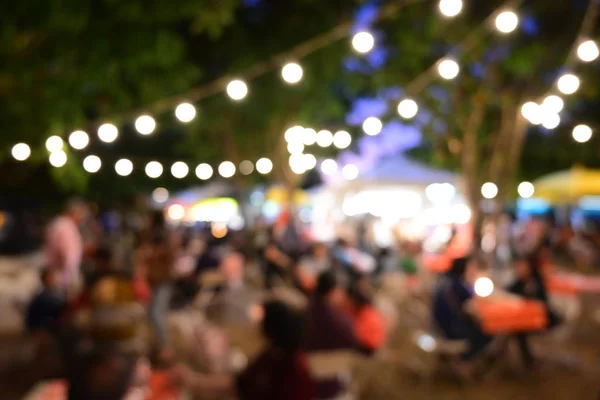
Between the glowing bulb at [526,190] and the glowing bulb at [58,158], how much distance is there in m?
14.1

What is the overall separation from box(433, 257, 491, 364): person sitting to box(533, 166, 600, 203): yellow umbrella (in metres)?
10.9

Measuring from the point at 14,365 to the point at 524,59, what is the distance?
868 centimetres

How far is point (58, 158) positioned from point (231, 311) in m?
2.72

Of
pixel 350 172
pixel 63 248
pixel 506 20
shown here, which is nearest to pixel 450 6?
pixel 506 20

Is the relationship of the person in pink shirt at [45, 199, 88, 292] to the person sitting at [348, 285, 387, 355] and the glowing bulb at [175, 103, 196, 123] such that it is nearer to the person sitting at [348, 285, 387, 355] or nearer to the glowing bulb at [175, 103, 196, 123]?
the glowing bulb at [175, 103, 196, 123]

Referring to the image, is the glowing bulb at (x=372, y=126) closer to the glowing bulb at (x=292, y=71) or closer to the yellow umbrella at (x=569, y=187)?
the glowing bulb at (x=292, y=71)


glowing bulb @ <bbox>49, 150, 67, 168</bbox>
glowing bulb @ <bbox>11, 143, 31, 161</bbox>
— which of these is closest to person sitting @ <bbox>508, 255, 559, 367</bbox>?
glowing bulb @ <bbox>49, 150, 67, 168</bbox>

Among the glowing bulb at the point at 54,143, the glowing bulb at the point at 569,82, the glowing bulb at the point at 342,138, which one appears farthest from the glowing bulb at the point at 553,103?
the glowing bulb at the point at 54,143

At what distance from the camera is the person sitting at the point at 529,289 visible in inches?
252

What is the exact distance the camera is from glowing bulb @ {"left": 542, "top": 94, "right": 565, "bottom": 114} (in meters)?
6.96

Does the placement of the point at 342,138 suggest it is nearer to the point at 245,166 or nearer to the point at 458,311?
the point at 458,311

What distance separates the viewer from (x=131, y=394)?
11.8ft

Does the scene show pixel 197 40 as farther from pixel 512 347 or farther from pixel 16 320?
pixel 512 347

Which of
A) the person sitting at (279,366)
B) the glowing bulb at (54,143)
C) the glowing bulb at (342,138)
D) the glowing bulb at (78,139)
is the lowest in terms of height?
the person sitting at (279,366)
